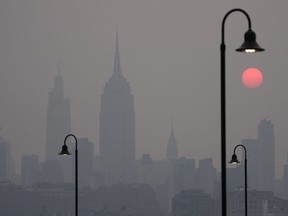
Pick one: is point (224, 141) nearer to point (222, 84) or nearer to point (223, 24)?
point (222, 84)

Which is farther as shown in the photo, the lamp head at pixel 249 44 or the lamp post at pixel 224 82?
the lamp head at pixel 249 44

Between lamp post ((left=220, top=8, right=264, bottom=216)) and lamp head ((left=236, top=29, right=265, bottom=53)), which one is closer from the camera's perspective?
lamp post ((left=220, top=8, right=264, bottom=216))

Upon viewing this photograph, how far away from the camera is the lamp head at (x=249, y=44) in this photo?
19.6 m

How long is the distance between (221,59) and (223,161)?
2.13 m

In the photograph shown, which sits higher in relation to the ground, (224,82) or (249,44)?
(249,44)

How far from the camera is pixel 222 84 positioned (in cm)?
1962

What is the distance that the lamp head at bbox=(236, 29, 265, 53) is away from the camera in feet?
64.4

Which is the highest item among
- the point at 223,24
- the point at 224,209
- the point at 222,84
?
the point at 223,24

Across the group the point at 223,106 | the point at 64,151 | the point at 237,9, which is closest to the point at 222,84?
the point at 223,106

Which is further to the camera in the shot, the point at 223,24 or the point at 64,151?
the point at 64,151

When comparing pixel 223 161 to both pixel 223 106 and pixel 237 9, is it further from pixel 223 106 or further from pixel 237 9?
pixel 237 9

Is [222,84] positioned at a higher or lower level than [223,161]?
higher

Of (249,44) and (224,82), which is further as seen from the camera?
(249,44)

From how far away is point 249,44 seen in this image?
1980cm
